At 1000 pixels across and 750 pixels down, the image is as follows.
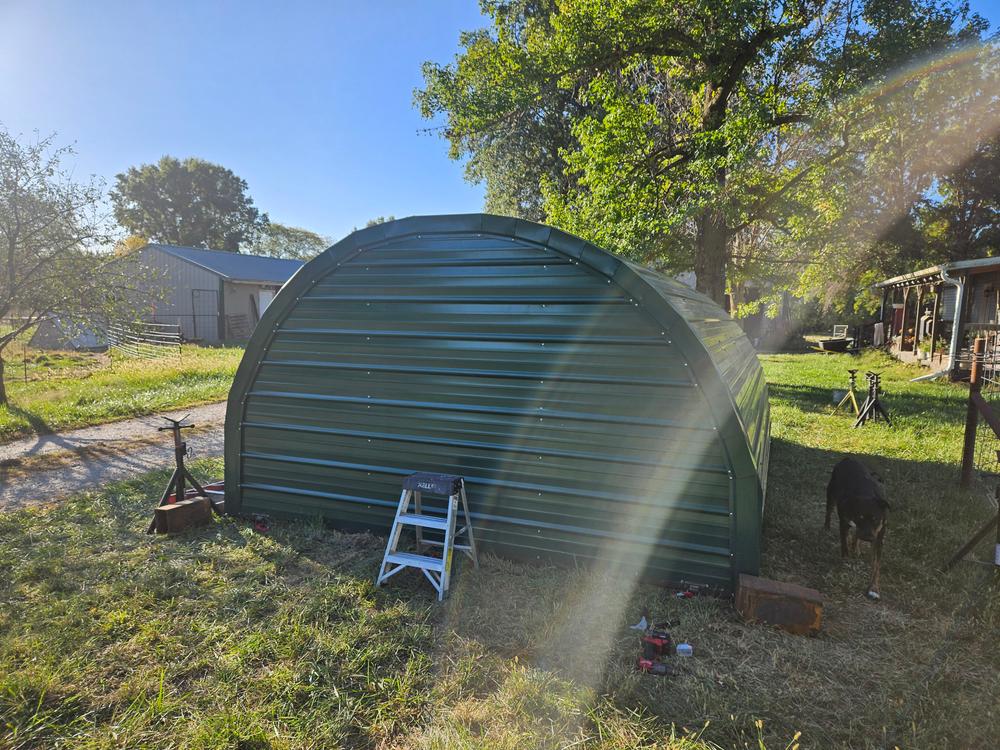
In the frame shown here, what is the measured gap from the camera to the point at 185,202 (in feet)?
172

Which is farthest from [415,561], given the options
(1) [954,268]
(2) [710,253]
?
(1) [954,268]

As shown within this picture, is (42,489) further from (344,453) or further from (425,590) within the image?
(425,590)

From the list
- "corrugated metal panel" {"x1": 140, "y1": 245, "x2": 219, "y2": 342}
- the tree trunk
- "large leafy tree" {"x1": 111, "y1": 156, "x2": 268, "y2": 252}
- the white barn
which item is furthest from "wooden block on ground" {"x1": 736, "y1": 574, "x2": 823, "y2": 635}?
"large leafy tree" {"x1": 111, "y1": 156, "x2": 268, "y2": 252}

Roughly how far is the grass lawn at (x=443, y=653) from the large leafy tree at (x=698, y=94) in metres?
9.20

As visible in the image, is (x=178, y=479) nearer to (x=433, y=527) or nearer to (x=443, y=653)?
(x=433, y=527)

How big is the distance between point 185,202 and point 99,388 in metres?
49.3

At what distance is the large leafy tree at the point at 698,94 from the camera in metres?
11.1

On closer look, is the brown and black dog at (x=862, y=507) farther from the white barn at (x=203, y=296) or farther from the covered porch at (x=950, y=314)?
the white barn at (x=203, y=296)

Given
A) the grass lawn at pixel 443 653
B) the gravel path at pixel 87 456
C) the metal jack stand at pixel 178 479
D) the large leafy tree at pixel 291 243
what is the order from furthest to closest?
the large leafy tree at pixel 291 243 < the gravel path at pixel 87 456 < the metal jack stand at pixel 178 479 < the grass lawn at pixel 443 653

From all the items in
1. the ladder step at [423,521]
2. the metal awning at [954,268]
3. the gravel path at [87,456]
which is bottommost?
the gravel path at [87,456]

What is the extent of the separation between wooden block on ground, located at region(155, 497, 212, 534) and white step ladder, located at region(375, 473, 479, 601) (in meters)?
2.40

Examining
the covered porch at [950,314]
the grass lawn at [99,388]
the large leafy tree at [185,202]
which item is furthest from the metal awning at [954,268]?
the large leafy tree at [185,202]

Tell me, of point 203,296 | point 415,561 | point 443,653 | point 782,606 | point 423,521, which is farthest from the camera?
point 203,296

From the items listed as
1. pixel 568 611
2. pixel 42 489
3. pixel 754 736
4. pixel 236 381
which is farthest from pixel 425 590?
pixel 42 489
